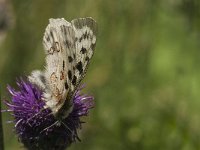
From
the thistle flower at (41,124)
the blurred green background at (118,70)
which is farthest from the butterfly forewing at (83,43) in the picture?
the blurred green background at (118,70)

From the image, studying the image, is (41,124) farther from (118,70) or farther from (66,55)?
(118,70)

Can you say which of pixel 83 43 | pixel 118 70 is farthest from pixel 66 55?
pixel 118 70

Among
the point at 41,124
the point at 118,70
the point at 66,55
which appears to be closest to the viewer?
the point at 66,55

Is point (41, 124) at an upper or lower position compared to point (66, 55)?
lower

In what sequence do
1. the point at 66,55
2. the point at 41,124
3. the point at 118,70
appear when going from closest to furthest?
the point at 66,55 < the point at 41,124 < the point at 118,70

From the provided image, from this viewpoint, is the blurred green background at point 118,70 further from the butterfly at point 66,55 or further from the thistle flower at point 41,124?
the butterfly at point 66,55

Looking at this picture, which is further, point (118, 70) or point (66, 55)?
point (118, 70)

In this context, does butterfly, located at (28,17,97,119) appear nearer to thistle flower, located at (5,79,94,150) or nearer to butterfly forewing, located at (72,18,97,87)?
butterfly forewing, located at (72,18,97,87)

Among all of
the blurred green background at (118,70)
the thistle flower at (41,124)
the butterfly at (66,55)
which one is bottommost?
the thistle flower at (41,124)
